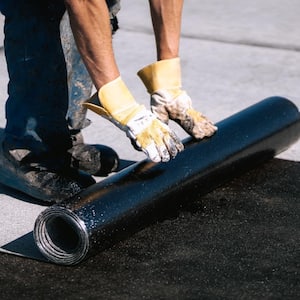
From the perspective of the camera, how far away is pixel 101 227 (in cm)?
355

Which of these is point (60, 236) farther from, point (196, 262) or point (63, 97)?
point (63, 97)

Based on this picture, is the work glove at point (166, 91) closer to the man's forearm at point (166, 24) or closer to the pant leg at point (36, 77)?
the man's forearm at point (166, 24)

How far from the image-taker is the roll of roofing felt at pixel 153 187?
3561 mm

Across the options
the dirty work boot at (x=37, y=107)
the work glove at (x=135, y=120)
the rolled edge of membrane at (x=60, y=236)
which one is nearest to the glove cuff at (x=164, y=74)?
the work glove at (x=135, y=120)

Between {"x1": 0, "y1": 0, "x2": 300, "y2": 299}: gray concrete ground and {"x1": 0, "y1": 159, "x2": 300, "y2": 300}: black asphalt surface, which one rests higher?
{"x1": 0, "y1": 159, "x2": 300, "y2": 300}: black asphalt surface

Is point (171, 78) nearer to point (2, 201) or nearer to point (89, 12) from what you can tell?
point (89, 12)

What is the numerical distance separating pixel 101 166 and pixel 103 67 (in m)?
0.85

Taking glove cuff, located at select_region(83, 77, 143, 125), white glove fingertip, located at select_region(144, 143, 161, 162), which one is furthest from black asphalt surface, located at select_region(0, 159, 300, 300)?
glove cuff, located at select_region(83, 77, 143, 125)

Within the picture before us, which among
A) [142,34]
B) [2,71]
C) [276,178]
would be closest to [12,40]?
[276,178]

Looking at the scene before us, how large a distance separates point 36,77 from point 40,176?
0.40 m

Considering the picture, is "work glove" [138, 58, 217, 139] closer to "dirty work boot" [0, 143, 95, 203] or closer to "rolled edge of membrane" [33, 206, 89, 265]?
"dirty work boot" [0, 143, 95, 203]

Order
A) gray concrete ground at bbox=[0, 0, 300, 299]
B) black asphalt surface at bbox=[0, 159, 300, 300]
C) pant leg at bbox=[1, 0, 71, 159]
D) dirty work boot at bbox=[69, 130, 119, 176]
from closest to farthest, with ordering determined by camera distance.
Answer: black asphalt surface at bbox=[0, 159, 300, 300] < gray concrete ground at bbox=[0, 0, 300, 299] < pant leg at bbox=[1, 0, 71, 159] < dirty work boot at bbox=[69, 130, 119, 176]

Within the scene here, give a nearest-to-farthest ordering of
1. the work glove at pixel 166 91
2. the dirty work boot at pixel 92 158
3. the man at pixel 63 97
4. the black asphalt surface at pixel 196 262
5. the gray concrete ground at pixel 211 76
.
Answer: the black asphalt surface at pixel 196 262 → the gray concrete ground at pixel 211 76 → the man at pixel 63 97 → the work glove at pixel 166 91 → the dirty work boot at pixel 92 158

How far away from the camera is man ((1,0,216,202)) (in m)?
3.66
